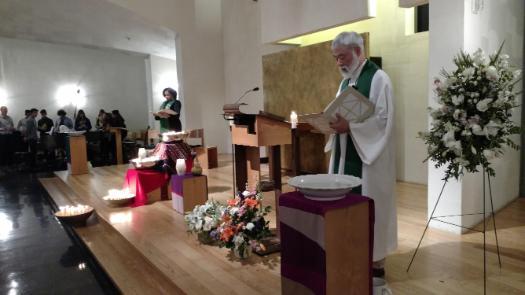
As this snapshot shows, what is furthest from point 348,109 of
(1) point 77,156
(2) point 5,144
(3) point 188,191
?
(2) point 5,144

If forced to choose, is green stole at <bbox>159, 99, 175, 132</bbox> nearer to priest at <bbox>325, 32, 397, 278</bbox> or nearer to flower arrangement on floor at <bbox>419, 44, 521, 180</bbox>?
priest at <bbox>325, 32, 397, 278</bbox>

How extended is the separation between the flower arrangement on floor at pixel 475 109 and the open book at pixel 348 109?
559 millimetres

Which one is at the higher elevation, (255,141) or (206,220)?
(255,141)

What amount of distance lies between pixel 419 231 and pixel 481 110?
1465 millimetres

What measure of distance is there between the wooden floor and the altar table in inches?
31.0

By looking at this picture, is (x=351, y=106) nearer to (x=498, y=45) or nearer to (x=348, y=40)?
(x=348, y=40)

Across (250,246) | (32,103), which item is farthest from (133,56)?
(250,246)

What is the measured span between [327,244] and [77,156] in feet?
22.8

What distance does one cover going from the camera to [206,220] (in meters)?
3.37

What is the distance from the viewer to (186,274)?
2.85m

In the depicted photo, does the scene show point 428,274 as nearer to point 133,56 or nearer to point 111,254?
point 111,254

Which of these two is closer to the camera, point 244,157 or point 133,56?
point 244,157

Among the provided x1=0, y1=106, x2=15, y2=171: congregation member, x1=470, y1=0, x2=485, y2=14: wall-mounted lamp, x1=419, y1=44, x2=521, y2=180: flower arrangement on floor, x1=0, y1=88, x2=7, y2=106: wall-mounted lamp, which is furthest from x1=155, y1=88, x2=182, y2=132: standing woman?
x1=0, y1=88, x2=7, y2=106: wall-mounted lamp

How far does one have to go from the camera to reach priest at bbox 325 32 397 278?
2.41 meters
